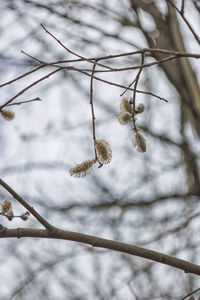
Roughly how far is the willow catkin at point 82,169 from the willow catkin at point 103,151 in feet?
0.08

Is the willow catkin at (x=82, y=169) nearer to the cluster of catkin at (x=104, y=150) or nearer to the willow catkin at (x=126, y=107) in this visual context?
the cluster of catkin at (x=104, y=150)

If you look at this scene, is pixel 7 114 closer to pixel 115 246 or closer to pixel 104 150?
pixel 104 150

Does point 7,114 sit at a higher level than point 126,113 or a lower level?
higher

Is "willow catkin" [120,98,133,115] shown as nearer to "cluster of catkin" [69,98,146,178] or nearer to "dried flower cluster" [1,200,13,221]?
"cluster of catkin" [69,98,146,178]

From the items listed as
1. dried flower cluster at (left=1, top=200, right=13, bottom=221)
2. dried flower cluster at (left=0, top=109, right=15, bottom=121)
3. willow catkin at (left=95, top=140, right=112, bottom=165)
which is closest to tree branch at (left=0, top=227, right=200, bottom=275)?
dried flower cluster at (left=1, top=200, right=13, bottom=221)

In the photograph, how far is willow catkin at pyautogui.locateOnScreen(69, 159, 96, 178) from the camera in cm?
97

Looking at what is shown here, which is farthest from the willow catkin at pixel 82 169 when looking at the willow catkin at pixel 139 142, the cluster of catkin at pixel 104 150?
the willow catkin at pixel 139 142

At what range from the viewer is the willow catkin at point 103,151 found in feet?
3.17

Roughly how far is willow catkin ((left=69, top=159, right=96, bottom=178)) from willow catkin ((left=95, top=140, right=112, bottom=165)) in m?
0.03

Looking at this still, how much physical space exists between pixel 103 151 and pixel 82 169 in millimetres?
74

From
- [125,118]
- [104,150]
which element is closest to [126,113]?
[125,118]

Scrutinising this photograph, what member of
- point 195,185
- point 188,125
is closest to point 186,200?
point 195,185

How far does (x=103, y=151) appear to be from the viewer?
97 cm

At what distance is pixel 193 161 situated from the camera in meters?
3.06
